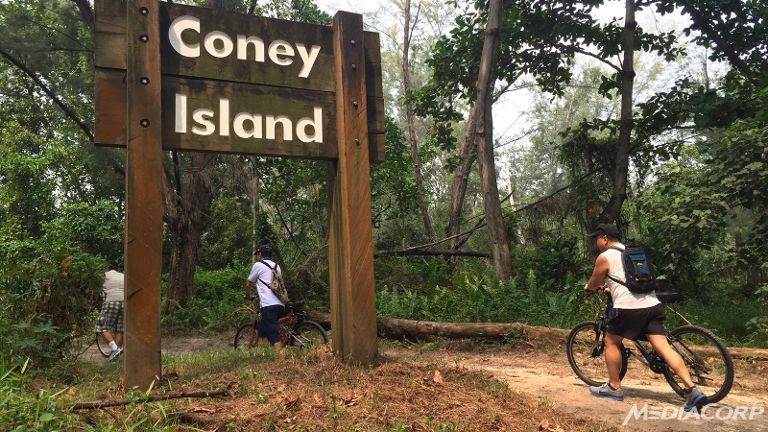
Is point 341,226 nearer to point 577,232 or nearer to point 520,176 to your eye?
point 577,232

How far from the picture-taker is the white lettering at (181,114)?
15.3 feet

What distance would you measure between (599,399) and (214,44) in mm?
4873

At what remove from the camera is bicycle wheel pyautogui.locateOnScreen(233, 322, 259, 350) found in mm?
9309

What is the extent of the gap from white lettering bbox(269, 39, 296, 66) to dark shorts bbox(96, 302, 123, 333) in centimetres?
601

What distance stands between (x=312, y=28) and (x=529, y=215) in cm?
1053

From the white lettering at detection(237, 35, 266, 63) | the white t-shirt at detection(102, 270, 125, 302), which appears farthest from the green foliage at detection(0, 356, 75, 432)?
the white t-shirt at detection(102, 270, 125, 302)

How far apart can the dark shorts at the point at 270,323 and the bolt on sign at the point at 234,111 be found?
348 centimetres

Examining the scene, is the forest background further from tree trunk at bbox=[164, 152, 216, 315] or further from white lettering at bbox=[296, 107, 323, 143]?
white lettering at bbox=[296, 107, 323, 143]

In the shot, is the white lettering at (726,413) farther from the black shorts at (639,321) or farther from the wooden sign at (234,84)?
the wooden sign at (234,84)

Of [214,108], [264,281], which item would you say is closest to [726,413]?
[214,108]

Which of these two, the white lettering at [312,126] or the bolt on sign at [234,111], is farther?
the white lettering at [312,126]

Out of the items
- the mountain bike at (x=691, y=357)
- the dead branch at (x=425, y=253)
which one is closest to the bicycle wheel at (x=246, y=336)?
the mountain bike at (x=691, y=357)

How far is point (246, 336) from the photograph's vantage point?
998 cm

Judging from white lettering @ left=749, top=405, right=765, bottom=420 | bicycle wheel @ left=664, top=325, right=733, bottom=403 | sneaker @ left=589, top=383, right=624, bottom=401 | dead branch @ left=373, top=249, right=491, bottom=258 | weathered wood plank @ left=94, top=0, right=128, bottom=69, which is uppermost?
weathered wood plank @ left=94, top=0, right=128, bottom=69
